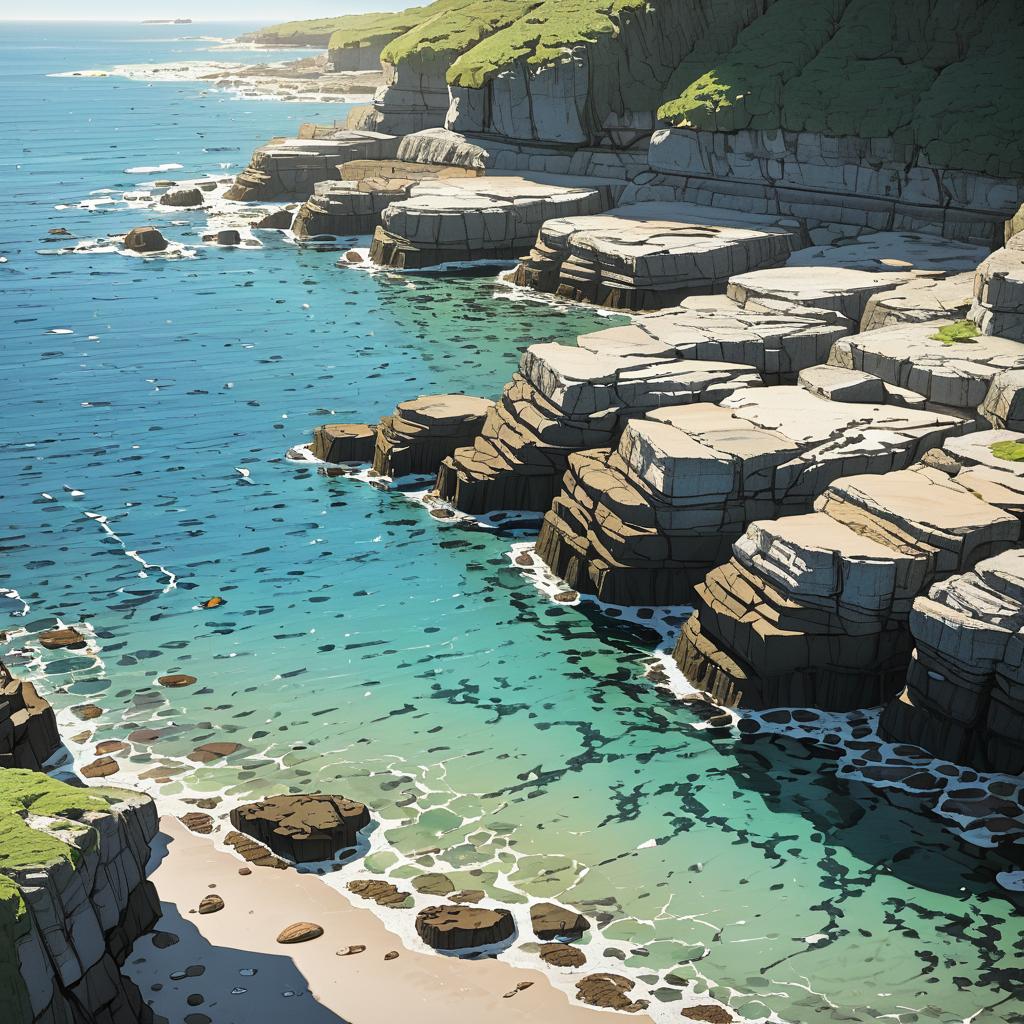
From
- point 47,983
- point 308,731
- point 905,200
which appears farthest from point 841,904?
point 905,200

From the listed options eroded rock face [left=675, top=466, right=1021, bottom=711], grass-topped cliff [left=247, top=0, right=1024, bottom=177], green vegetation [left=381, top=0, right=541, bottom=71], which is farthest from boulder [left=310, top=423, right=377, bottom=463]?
green vegetation [left=381, top=0, right=541, bottom=71]

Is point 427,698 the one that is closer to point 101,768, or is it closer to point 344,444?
point 101,768

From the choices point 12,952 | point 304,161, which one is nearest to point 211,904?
point 12,952

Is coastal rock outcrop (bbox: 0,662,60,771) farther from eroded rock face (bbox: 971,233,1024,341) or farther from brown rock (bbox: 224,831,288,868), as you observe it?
eroded rock face (bbox: 971,233,1024,341)

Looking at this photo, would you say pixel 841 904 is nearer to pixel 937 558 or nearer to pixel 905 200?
pixel 937 558

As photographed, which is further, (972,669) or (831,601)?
(831,601)

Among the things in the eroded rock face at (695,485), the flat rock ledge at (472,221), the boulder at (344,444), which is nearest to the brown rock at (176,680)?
the eroded rock face at (695,485)
